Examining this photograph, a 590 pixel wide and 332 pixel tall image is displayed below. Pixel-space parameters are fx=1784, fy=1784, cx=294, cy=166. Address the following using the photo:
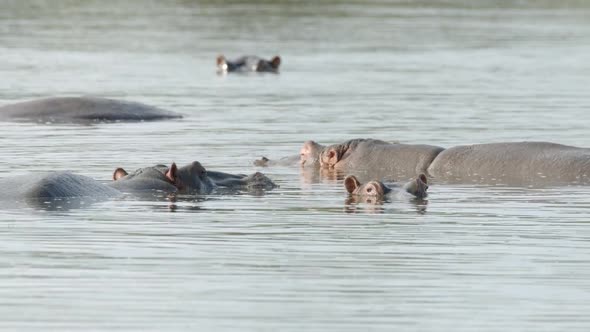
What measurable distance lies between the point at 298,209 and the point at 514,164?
3166 mm

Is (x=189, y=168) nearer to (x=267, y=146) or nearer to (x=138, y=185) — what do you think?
(x=138, y=185)

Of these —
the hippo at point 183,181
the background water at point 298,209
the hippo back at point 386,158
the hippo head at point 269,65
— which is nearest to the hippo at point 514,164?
the hippo back at point 386,158

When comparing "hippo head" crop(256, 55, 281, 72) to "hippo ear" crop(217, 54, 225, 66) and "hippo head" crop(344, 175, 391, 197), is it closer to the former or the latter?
"hippo ear" crop(217, 54, 225, 66)

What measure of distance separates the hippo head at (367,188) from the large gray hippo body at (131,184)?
0.73m

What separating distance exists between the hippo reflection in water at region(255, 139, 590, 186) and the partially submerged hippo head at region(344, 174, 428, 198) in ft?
4.52

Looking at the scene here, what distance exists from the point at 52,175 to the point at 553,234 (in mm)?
3667

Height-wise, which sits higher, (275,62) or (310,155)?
(275,62)

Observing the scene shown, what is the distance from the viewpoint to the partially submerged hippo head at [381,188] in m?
13.0

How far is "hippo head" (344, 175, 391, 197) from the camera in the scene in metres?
12.9

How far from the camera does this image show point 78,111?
2016 centimetres

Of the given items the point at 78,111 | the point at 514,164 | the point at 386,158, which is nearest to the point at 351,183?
the point at 514,164

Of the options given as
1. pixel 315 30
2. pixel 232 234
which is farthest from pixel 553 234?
pixel 315 30

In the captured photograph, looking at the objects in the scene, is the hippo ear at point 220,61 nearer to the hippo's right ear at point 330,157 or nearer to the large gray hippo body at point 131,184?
the hippo's right ear at point 330,157

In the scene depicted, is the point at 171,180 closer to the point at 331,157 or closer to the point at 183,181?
the point at 183,181
